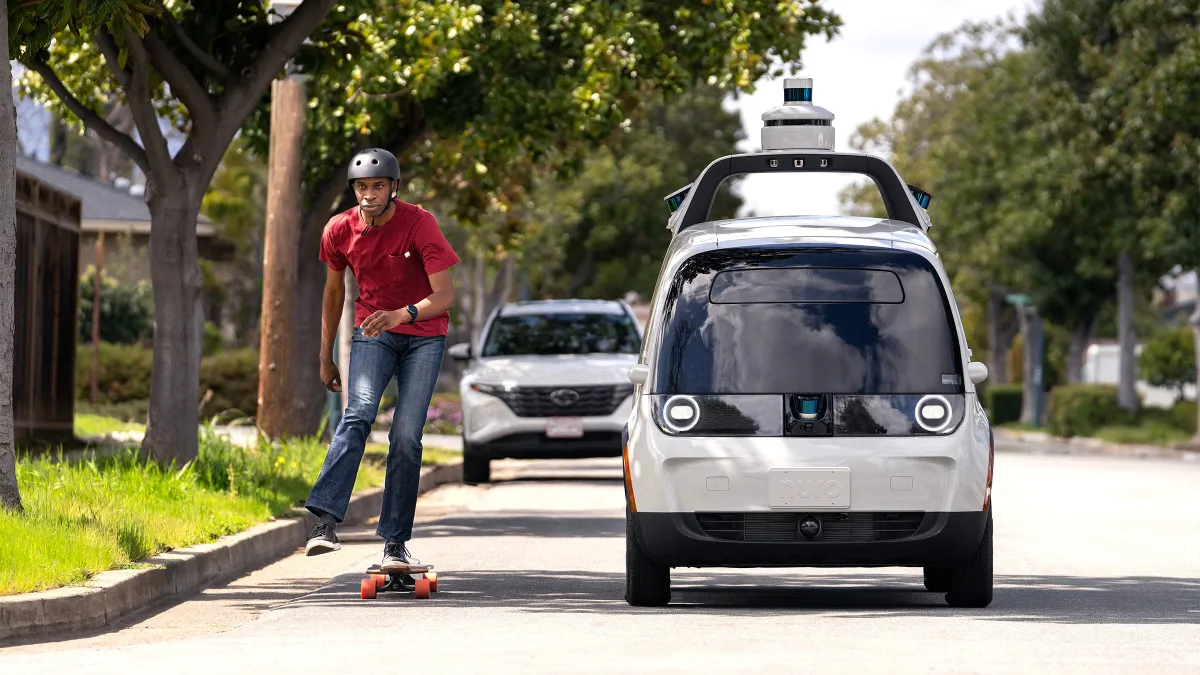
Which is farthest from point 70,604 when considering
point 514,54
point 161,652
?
point 514,54

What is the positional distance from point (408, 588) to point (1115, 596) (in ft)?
11.0

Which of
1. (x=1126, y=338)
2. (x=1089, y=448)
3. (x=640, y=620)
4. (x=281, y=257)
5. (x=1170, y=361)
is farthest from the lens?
(x=1170, y=361)

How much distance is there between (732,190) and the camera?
67.9m

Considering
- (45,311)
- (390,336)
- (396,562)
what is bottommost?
(396,562)

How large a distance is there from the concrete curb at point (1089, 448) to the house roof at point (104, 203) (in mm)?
16230

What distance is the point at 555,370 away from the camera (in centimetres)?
1839

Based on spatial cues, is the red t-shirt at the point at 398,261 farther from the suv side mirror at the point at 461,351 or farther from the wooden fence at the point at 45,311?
the suv side mirror at the point at 461,351

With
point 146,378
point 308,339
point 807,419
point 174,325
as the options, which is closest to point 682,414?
→ point 807,419

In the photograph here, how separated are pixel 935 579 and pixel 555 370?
949 centimetres

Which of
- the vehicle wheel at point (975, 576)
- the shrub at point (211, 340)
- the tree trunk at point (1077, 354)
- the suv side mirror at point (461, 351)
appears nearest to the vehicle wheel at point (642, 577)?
the vehicle wheel at point (975, 576)

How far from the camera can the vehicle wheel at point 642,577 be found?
8.41 metres

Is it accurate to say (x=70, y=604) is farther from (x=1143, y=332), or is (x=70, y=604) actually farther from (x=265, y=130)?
(x=1143, y=332)

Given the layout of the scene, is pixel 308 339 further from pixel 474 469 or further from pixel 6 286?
pixel 6 286

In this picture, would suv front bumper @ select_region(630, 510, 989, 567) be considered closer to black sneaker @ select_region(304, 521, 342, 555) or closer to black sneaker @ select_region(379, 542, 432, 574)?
black sneaker @ select_region(379, 542, 432, 574)
